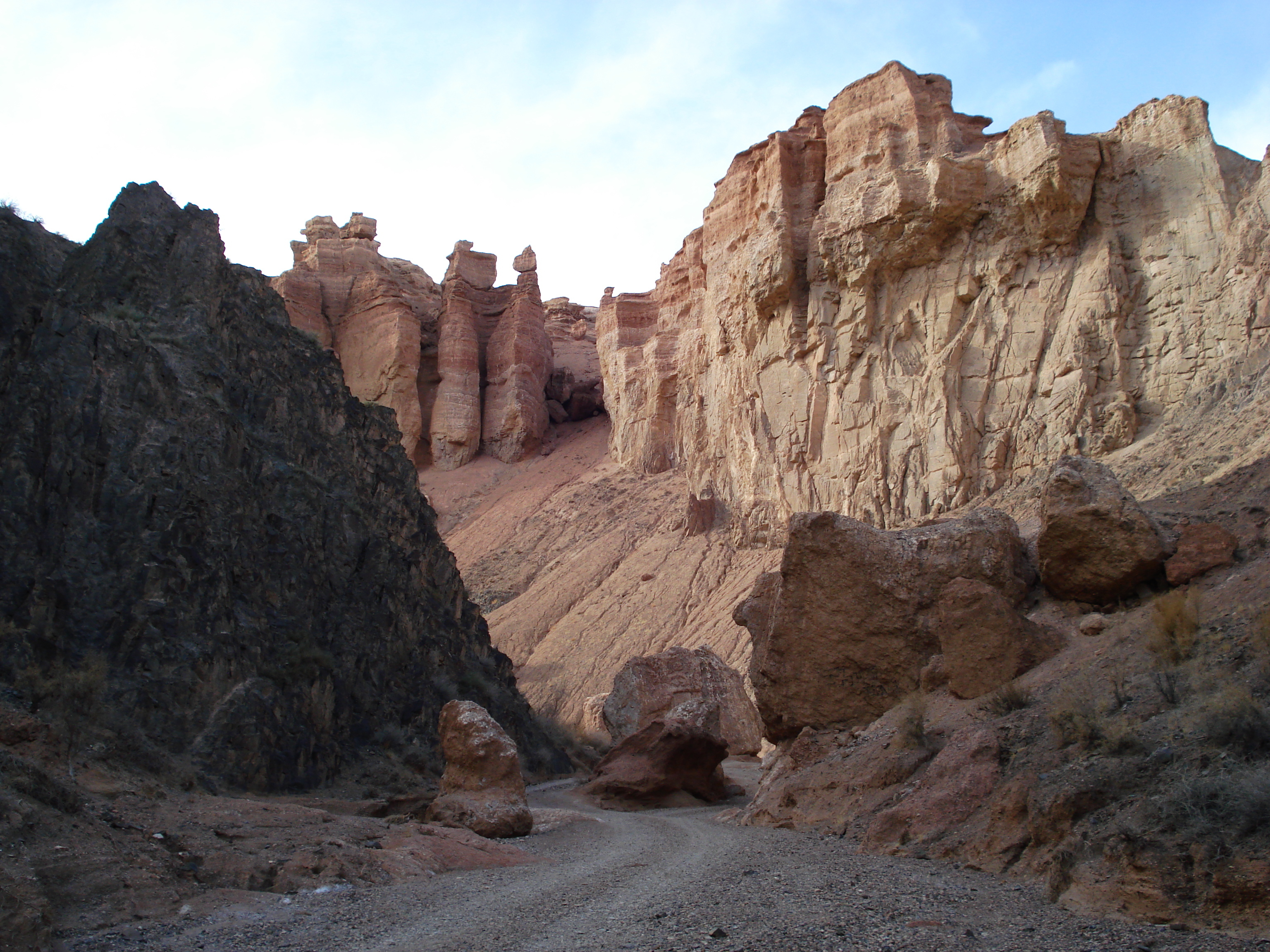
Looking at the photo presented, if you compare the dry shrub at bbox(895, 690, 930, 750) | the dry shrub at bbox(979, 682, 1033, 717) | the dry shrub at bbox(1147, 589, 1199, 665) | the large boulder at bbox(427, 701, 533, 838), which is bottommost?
the large boulder at bbox(427, 701, 533, 838)

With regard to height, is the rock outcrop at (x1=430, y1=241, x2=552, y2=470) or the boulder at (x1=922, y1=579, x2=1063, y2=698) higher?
the rock outcrop at (x1=430, y1=241, x2=552, y2=470)

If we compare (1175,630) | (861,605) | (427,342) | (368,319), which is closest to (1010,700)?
(1175,630)

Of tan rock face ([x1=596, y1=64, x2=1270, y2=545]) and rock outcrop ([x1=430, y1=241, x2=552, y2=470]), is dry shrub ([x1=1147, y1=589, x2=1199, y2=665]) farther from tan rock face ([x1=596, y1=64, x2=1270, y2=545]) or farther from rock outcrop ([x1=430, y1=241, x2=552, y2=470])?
rock outcrop ([x1=430, y1=241, x2=552, y2=470])

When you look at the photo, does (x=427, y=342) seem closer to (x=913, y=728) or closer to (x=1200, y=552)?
(x=913, y=728)

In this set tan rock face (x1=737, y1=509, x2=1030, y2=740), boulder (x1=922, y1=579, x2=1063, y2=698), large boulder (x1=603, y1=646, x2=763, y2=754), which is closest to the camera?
boulder (x1=922, y1=579, x2=1063, y2=698)

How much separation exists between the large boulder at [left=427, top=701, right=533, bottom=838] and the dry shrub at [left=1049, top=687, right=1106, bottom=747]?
708cm

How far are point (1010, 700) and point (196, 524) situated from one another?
12.2 meters

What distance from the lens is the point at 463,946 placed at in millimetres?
5219

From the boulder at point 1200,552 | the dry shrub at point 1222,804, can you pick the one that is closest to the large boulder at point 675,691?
the boulder at point 1200,552

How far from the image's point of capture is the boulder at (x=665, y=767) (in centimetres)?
1623

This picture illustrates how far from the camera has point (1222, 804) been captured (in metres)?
4.81

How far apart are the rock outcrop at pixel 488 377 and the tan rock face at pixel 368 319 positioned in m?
1.36

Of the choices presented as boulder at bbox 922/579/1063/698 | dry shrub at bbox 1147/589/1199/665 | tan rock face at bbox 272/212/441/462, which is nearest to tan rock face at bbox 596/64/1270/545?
boulder at bbox 922/579/1063/698

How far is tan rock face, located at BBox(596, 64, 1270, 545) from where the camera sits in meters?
26.4
